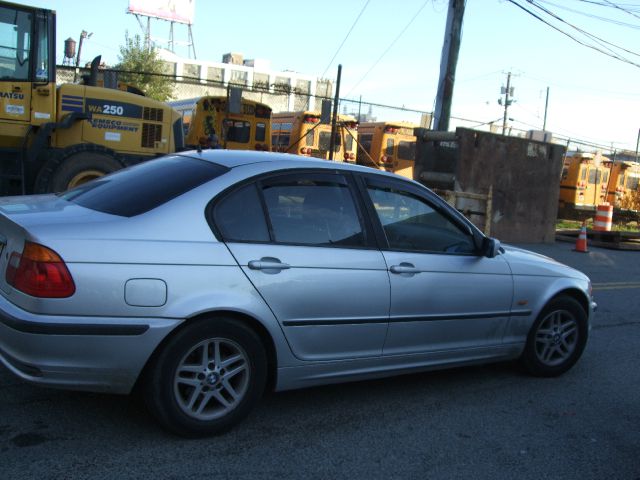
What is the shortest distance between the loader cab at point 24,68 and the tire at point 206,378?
22.6 ft

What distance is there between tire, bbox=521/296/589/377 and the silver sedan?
28 centimetres

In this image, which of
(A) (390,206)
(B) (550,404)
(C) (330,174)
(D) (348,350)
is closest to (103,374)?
(D) (348,350)

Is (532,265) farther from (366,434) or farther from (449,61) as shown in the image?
(449,61)

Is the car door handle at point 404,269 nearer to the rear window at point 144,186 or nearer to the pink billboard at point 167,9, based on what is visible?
the rear window at point 144,186

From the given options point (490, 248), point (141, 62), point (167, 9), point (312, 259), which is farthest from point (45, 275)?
point (167, 9)

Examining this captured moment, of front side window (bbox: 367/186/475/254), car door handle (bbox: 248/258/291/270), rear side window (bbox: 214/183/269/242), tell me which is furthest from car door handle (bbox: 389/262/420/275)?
rear side window (bbox: 214/183/269/242)

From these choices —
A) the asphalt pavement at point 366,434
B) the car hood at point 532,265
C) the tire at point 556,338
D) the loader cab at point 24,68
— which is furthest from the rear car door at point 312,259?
the loader cab at point 24,68

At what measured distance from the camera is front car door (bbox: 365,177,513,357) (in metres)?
4.22

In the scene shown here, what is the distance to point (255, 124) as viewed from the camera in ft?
66.0

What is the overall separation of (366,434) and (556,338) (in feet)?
7.26

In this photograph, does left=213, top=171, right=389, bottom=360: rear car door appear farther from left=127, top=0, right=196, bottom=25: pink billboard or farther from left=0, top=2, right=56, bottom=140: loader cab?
Answer: left=127, top=0, right=196, bottom=25: pink billboard

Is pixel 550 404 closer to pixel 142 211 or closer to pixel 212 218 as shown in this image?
pixel 212 218

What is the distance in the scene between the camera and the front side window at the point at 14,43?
28.2ft

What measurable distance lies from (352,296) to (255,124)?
1683cm
